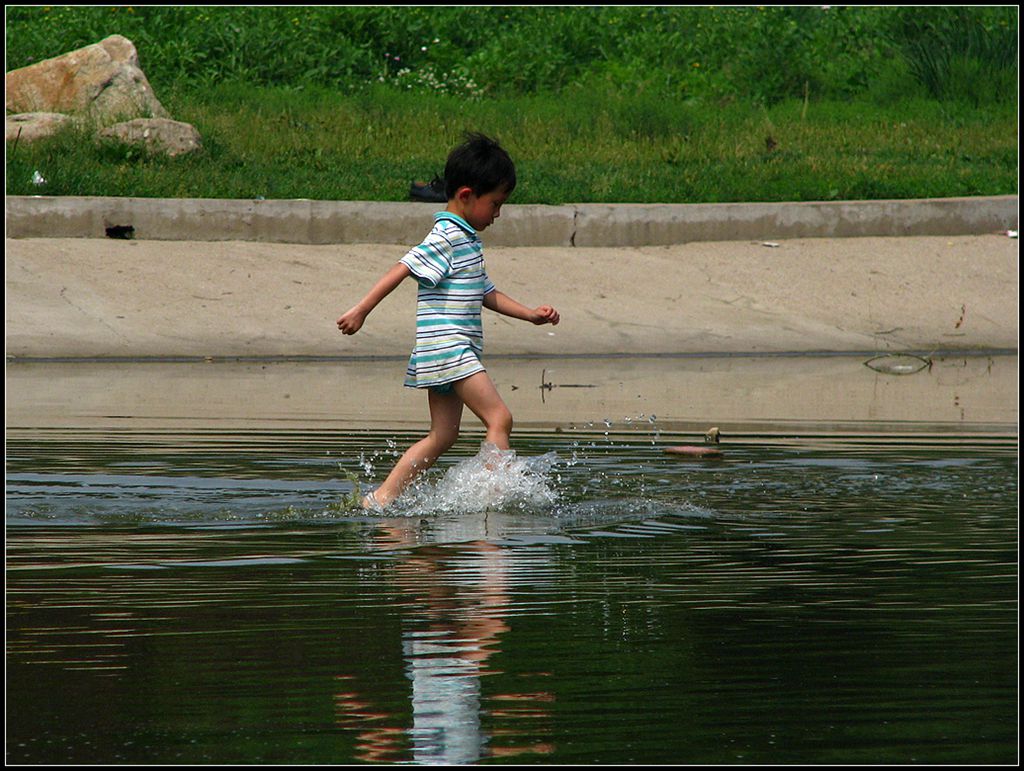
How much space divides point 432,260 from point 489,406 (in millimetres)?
643

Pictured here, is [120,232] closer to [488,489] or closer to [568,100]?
[568,100]

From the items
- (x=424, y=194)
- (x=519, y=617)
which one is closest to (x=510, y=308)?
(x=519, y=617)

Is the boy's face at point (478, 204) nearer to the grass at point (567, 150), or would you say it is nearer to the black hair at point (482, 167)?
the black hair at point (482, 167)

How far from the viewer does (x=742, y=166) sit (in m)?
21.0

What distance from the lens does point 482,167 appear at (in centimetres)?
801

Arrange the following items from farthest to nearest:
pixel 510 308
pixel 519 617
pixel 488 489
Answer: pixel 510 308 < pixel 488 489 < pixel 519 617

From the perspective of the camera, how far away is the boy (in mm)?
7914

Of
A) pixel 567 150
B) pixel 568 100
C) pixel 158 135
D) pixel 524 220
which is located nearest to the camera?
pixel 524 220

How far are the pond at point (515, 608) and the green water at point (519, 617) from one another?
0.05ft

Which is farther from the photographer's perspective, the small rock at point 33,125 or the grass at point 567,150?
the small rock at point 33,125

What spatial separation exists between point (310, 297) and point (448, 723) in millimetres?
12512

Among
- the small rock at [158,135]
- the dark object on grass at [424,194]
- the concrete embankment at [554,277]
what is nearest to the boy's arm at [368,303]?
the concrete embankment at [554,277]

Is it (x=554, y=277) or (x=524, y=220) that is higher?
(x=524, y=220)

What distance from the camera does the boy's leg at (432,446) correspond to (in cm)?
801
